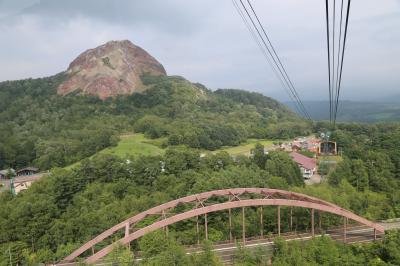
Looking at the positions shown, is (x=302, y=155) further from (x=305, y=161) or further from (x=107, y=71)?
(x=107, y=71)

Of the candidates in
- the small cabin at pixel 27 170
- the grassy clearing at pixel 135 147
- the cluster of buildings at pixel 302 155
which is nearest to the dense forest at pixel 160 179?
the small cabin at pixel 27 170

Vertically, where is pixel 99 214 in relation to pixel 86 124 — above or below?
below

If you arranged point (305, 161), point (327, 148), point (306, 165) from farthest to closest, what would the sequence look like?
1. point (327, 148)
2. point (305, 161)
3. point (306, 165)

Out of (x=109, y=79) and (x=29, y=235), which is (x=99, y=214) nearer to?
(x=29, y=235)

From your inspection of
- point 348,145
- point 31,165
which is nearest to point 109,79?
point 31,165

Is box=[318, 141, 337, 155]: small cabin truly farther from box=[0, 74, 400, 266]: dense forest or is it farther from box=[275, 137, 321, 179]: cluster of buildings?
box=[0, 74, 400, 266]: dense forest

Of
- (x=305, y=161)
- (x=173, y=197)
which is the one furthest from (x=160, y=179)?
(x=305, y=161)
